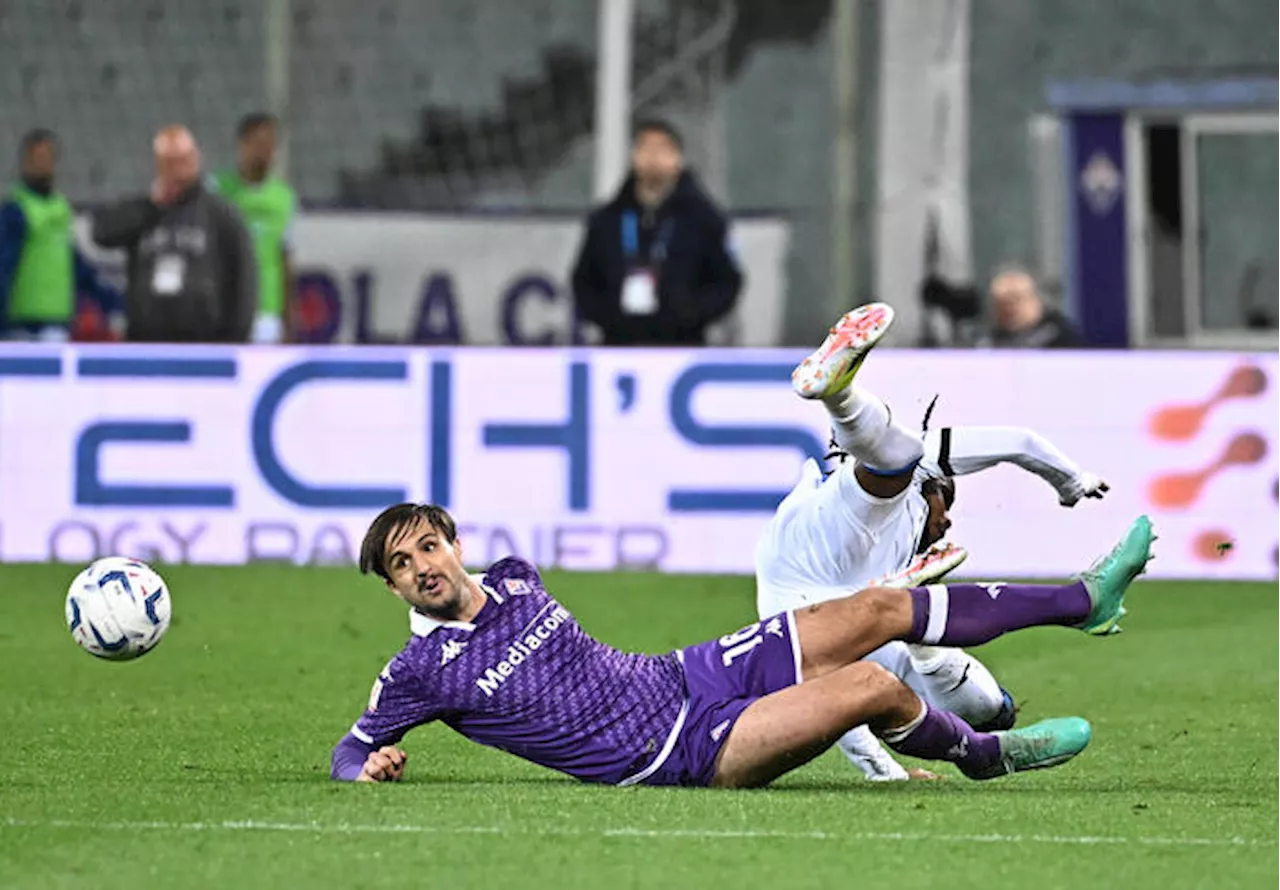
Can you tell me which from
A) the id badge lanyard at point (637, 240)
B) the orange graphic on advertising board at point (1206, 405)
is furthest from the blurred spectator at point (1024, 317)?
the id badge lanyard at point (637, 240)

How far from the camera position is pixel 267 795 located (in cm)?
795

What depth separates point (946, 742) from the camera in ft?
26.5

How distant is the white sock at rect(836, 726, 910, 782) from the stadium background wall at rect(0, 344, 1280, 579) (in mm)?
5959

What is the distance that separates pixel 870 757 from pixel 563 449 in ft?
20.9

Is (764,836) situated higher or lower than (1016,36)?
lower

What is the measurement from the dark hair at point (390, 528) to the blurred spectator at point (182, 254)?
799cm

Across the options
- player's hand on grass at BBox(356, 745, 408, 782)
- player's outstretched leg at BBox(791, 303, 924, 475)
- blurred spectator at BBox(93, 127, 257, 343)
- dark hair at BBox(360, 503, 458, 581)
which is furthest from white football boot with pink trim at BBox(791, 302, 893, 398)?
blurred spectator at BBox(93, 127, 257, 343)

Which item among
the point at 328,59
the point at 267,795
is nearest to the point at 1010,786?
the point at 267,795

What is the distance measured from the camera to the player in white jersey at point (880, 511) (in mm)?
8328

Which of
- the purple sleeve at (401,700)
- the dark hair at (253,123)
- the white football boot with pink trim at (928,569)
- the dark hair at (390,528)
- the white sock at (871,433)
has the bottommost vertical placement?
the purple sleeve at (401,700)

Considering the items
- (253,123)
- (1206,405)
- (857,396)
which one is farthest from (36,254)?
(857,396)

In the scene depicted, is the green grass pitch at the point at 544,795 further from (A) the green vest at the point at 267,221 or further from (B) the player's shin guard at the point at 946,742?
(A) the green vest at the point at 267,221

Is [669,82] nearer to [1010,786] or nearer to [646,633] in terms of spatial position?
[646,633]

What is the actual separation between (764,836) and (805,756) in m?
0.83
